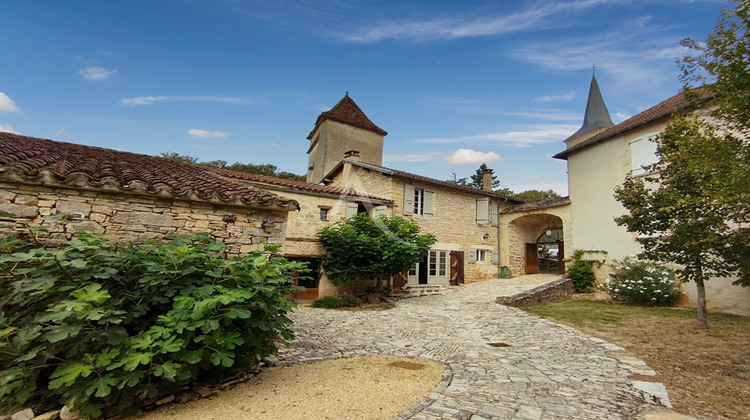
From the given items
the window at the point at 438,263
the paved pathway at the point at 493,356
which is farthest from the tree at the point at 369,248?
the window at the point at 438,263

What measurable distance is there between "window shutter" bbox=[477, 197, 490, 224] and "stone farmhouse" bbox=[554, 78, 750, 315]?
3.61 metres

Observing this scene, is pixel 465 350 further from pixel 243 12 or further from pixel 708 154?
pixel 243 12

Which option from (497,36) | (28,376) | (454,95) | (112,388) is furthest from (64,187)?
(497,36)

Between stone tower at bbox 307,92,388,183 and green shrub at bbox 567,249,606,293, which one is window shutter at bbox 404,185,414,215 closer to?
stone tower at bbox 307,92,388,183

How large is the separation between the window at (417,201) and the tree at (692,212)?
7600 millimetres

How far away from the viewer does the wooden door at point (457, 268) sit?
48.1 ft

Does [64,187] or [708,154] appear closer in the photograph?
[708,154]

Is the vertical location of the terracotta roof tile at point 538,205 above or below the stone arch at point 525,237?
above

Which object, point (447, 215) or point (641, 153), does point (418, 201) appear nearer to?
point (447, 215)

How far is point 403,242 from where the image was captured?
10.4 meters

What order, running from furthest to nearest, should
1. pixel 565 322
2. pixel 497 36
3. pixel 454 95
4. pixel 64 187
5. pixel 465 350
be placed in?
pixel 454 95, pixel 497 36, pixel 565 322, pixel 465 350, pixel 64 187

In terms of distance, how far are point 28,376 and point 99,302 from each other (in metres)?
0.94

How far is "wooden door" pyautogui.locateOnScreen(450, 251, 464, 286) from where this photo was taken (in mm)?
14656

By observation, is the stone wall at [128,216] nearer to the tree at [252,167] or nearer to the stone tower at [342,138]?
the stone tower at [342,138]
